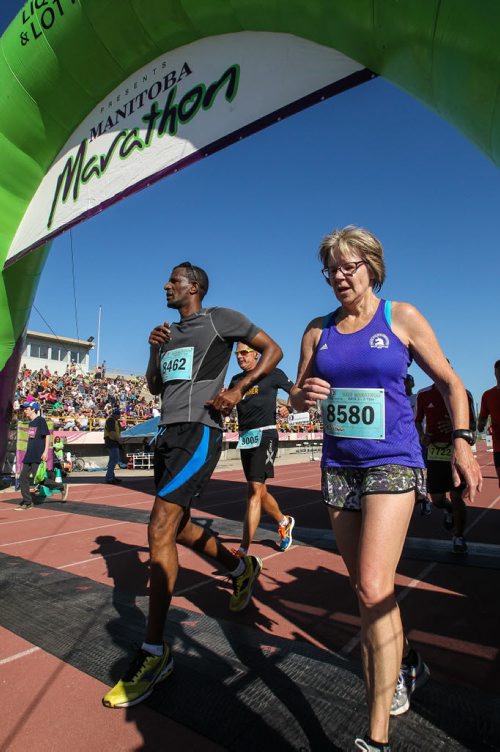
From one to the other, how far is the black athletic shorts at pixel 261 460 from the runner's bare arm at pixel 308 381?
216cm

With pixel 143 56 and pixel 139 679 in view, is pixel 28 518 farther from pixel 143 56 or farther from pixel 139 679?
pixel 143 56

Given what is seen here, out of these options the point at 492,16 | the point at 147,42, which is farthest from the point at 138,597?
the point at 147,42

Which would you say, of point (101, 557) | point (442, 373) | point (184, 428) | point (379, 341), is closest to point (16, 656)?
point (184, 428)

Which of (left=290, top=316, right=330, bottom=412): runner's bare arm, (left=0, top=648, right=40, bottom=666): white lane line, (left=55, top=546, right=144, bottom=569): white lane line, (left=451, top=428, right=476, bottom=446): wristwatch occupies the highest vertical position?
(left=290, top=316, right=330, bottom=412): runner's bare arm

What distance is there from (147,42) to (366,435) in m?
5.61

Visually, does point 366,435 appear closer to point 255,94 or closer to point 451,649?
point 451,649

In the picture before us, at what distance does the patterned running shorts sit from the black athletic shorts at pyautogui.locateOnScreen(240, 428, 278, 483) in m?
2.32

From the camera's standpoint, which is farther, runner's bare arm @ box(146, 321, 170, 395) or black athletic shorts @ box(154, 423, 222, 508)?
runner's bare arm @ box(146, 321, 170, 395)

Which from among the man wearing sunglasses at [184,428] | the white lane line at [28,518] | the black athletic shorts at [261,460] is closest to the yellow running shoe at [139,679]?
the man wearing sunglasses at [184,428]

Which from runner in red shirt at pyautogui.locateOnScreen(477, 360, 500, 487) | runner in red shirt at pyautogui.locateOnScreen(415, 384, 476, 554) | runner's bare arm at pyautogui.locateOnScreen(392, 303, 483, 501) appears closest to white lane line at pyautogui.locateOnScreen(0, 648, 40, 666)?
runner's bare arm at pyautogui.locateOnScreen(392, 303, 483, 501)

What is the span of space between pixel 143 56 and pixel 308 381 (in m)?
5.46

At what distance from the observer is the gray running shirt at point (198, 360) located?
8.23 feet

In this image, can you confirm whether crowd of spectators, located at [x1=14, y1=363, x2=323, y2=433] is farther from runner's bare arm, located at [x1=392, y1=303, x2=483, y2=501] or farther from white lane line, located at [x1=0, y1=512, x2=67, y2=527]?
runner's bare arm, located at [x1=392, y1=303, x2=483, y2=501]

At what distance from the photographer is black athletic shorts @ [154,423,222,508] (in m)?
2.33
